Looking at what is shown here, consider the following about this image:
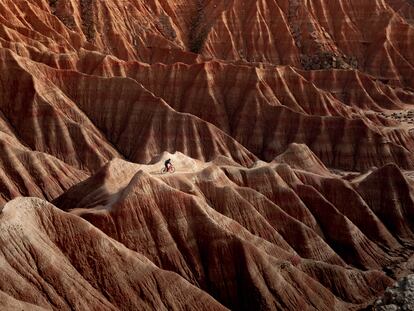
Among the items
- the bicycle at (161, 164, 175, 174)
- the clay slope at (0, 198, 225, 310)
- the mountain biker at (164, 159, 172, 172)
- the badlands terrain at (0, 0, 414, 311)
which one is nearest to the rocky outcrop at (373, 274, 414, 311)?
the badlands terrain at (0, 0, 414, 311)

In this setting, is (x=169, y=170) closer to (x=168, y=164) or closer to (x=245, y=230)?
(x=168, y=164)

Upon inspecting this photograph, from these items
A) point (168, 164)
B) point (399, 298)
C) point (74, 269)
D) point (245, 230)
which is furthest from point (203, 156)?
point (399, 298)

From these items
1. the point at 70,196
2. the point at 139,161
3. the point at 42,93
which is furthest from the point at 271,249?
the point at 42,93

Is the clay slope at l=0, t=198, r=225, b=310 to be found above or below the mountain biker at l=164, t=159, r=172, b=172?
below

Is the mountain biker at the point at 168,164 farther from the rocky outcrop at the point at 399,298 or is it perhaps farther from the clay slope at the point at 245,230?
the rocky outcrop at the point at 399,298

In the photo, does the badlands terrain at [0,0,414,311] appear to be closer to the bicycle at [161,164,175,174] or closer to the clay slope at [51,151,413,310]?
the clay slope at [51,151,413,310]

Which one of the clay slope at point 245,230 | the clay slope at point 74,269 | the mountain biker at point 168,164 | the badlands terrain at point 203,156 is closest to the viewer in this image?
the clay slope at point 74,269

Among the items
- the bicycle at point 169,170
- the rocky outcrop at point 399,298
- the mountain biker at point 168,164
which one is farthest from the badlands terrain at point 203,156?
the rocky outcrop at point 399,298

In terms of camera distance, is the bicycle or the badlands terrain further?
the bicycle

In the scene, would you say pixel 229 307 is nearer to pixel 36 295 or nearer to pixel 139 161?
pixel 36 295
